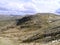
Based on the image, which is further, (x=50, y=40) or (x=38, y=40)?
(x=38, y=40)

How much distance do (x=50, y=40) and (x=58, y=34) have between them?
5.16 metres

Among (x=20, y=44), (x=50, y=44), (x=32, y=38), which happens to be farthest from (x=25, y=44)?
(x=50, y=44)

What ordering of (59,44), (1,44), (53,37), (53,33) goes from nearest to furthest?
(59,44), (1,44), (53,37), (53,33)

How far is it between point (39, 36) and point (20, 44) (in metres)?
7.58

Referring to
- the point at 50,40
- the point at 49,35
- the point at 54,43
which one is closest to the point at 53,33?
the point at 49,35

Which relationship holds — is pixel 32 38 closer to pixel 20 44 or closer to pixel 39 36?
pixel 39 36

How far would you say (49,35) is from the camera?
5978 centimetres

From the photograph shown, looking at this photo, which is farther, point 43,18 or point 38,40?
point 43,18

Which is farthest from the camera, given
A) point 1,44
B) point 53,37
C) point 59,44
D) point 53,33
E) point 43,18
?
point 43,18

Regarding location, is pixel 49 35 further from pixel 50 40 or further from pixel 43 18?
pixel 43 18

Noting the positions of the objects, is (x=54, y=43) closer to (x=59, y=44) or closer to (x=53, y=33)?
(x=59, y=44)

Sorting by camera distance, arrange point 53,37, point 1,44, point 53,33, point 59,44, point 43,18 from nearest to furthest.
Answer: point 59,44 → point 1,44 → point 53,37 → point 53,33 → point 43,18

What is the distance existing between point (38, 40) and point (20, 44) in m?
5.15

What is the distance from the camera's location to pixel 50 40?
54.4m
